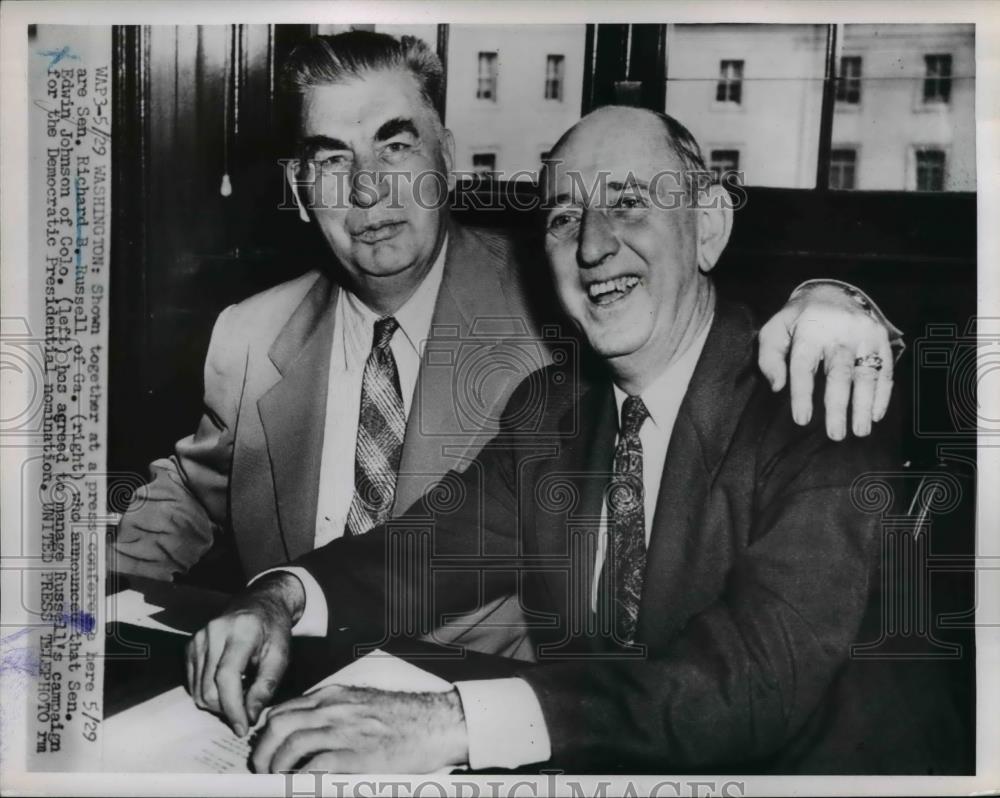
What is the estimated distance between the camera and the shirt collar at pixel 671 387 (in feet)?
6.44

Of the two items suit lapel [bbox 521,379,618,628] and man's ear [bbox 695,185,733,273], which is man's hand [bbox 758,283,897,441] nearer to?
man's ear [bbox 695,185,733,273]

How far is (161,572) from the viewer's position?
2.06m

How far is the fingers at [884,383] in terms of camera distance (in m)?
1.96

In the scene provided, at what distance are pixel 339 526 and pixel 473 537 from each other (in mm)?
283

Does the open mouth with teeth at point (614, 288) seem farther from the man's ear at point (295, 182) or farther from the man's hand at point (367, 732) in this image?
the man's hand at point (367, 732)

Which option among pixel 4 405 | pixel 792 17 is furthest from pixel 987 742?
pixel 4 405

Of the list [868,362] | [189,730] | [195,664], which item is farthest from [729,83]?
[189,730]

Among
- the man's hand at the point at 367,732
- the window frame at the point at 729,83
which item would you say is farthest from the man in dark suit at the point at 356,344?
the window frame at the point at 729,83

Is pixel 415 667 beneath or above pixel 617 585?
beneath

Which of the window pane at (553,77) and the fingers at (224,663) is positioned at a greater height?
the window pane at (553,77)

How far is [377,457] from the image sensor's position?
2.01 m

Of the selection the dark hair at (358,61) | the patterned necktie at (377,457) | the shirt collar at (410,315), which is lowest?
the patterned necktie at (377,457)

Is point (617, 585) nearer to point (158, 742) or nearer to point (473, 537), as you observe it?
point (473, 537)

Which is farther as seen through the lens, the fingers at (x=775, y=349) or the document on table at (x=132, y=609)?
the document on table at (x=132, y=609)
